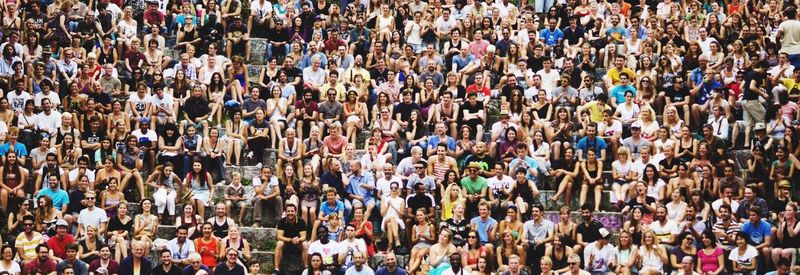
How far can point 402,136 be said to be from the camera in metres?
27.9

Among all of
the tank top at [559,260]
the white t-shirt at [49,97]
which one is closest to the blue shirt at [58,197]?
the white t-shirt at [49,97]

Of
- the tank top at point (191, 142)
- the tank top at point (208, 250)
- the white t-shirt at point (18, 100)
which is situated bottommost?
the tank top at point (208, 250)

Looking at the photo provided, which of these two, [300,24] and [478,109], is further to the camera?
[300,24]

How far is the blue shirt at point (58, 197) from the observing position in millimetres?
25812

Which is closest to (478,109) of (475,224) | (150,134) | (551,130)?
(551,130)

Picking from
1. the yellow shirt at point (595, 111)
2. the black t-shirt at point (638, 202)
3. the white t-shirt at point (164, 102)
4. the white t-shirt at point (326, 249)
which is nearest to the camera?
the white t-shirt at point (326, 249)

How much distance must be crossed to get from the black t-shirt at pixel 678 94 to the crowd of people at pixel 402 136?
3 cm

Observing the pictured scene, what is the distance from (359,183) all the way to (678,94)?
20.3 ft

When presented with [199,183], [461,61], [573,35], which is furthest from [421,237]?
[573,35]

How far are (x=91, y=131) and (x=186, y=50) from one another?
10.7 ft

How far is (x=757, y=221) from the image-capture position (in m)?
24.7

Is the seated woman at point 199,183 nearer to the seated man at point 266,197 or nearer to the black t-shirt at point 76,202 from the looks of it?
the seated man at point 266,197

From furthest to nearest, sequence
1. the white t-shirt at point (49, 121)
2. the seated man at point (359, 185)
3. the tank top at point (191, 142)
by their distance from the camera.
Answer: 1. the white t-shirt at point (49, 121)
2. the tank top at point (191, 142)
3. the seated man at point (359, 185)

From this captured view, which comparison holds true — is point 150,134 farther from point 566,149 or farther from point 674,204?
point 674,204
